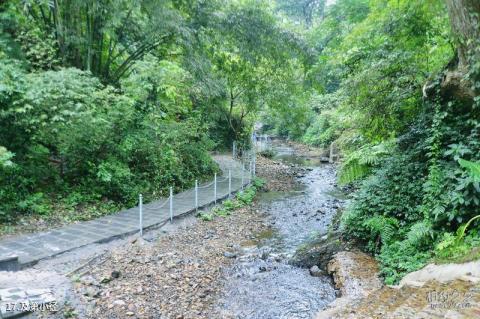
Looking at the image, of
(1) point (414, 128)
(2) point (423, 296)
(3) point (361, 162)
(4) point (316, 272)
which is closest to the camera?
(2) point (423, 296)

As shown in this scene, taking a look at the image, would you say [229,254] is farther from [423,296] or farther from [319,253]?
[423,296]

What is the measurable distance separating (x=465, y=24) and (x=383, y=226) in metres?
3.94

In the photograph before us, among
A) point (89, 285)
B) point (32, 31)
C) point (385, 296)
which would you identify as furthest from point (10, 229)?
point (385, 296)

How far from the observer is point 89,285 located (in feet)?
18.3

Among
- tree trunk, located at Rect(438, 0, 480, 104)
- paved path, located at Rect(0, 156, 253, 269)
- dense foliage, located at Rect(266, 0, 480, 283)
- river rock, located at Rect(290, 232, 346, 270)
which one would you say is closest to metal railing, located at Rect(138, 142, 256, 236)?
paved path, located at Rect(0, 156, 253, 269)

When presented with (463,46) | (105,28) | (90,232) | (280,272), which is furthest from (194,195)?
(463,46)

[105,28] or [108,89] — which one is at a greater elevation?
[105,28]

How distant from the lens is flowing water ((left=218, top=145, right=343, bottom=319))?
19.6ft

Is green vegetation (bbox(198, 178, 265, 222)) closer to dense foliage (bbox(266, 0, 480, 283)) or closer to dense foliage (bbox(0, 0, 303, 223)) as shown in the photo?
dense foliage (bbox(0, 0, 303, 223))

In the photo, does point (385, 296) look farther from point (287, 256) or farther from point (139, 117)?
point (139, 117)

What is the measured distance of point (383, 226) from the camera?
682cm

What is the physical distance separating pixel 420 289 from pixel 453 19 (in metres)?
4.85

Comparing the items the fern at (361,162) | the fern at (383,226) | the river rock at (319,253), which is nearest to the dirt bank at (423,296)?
the fern at (383,226)

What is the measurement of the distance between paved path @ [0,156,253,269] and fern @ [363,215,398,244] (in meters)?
5.08
